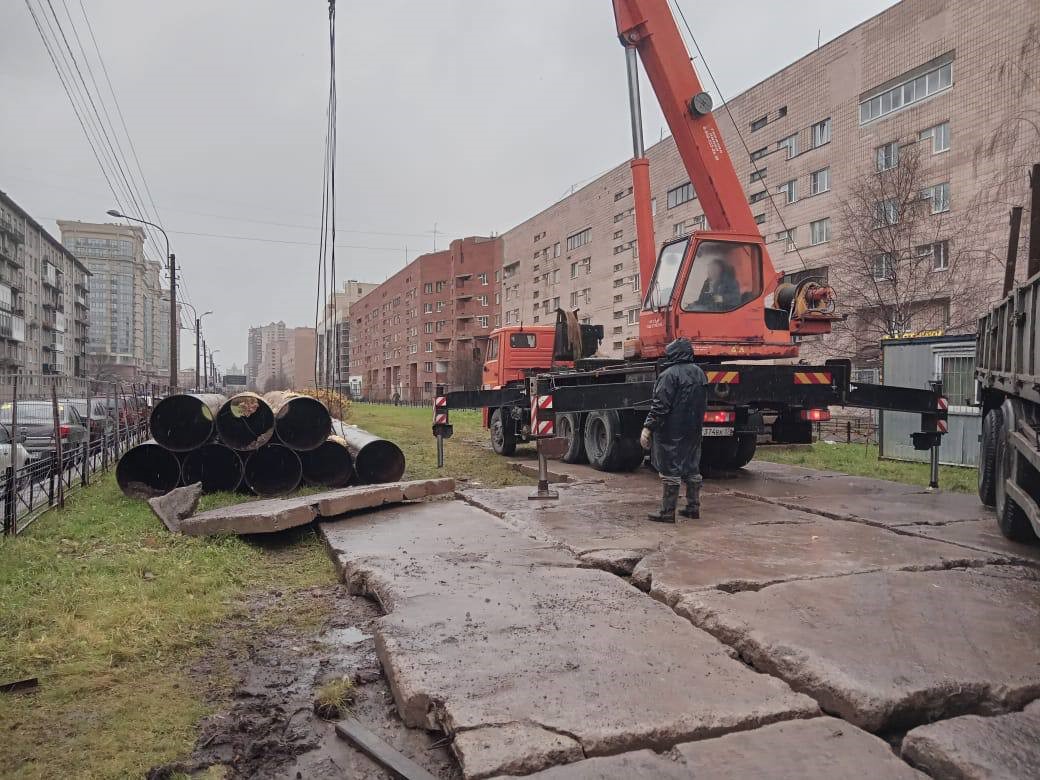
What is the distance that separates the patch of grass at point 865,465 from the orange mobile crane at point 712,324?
1.15 m

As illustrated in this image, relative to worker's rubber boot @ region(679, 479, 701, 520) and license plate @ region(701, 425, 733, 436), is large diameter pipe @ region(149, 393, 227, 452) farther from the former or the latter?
license plate @ region(701, 425, 733, 436)

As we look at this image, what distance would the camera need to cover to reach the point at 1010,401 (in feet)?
18.4

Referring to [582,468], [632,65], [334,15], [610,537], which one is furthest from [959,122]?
[610,537]

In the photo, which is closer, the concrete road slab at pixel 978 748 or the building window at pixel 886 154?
the concrete road slab at pixel 978 748

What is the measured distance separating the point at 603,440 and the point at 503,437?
369cm

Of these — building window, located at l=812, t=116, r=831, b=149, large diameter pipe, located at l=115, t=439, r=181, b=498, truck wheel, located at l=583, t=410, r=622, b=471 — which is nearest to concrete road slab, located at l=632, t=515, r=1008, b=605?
truck wheel, located at l=583, t=410, r=622, b=471

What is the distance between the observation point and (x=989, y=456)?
268 inches

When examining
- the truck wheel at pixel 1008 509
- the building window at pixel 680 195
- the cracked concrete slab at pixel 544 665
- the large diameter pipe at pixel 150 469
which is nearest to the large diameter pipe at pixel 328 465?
the large diameter pipe at pixel 150 469

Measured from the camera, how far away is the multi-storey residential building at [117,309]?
83625 mm

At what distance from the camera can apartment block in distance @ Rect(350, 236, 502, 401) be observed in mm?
73938

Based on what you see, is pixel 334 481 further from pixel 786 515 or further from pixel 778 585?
pixel 778 585

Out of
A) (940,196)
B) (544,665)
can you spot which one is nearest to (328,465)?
(544,665)

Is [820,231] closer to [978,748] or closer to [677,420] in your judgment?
[677,420]

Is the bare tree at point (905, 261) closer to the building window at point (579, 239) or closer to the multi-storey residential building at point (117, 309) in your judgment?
the building window at point (579, 239)
